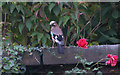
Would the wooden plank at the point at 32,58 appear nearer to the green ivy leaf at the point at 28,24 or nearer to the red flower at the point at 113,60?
the green ivy leaf at the point at 28,24

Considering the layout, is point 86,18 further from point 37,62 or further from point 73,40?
point 37,62

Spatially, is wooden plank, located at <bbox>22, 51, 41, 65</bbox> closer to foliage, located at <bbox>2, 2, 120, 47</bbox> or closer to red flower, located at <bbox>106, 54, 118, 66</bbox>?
foliage, located at <bbox>2, 2, 120, 47</bbox>

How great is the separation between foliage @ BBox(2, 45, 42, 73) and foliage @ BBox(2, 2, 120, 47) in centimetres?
45

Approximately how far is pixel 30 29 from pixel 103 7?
121cm

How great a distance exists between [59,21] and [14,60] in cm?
91

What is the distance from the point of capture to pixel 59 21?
289cm

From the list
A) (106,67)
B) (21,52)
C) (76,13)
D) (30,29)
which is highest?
(76,13)

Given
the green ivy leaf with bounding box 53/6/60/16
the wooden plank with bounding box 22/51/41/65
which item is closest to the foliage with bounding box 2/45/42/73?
the wooden plank with bounding box 22/51/41/65

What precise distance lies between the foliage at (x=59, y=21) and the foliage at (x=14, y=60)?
45 cm

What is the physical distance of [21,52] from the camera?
2.48m

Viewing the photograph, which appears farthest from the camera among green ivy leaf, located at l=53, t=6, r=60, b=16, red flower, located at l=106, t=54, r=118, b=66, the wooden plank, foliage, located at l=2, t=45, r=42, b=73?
green ivy leaf, located at l=53, t=6, r=60, b=16

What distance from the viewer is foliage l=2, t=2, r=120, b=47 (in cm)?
291

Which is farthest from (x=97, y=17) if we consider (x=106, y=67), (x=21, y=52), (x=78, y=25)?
(x=21, y=52)

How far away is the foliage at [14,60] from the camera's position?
2271mm
